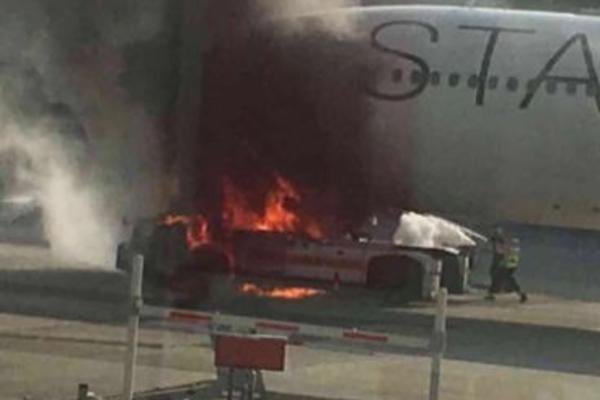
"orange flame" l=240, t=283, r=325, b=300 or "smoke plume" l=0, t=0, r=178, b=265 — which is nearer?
"smoke plume" l=0, t=0, r=178, b=265

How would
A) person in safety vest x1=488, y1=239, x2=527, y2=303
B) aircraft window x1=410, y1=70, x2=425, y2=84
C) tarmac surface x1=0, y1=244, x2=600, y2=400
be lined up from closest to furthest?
1. tarmac surface x1=0, y1=244, x2=600, y2=400
2. aircraft window x1=410, y1=70, x2=425, y2=84
3. person in safety vest x1=488, y1=239, x2=527, y2=303

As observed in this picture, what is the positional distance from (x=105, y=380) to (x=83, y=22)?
530 centimetres

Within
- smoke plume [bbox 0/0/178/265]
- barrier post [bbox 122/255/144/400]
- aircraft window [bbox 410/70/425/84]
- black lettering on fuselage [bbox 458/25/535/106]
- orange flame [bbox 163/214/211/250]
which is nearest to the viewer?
barrier post [bbox 122/255/144/400]

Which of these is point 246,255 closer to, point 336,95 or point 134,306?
point 336,95

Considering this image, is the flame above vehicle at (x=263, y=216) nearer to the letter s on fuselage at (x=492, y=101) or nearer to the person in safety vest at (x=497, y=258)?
the letter s on fuselage at (x=492, y=101)

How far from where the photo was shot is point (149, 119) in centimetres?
1909

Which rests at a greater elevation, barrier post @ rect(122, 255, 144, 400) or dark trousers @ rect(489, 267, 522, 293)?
dark trousers @ rect(489, 267, 522, 293)

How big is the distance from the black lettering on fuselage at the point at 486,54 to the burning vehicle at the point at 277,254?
2.22 metres

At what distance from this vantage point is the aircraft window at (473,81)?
2145cm

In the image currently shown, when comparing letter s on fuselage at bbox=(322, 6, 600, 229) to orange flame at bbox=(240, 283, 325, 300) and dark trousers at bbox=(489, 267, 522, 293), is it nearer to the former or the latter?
orange flame at bbox=(240, 283, 325, 300)

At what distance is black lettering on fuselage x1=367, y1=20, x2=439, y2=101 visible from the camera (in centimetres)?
2142

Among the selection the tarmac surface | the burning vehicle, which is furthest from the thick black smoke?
the tarmac surface

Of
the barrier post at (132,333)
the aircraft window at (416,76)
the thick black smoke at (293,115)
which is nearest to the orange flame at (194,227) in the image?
the thick black smoke at (293,115)

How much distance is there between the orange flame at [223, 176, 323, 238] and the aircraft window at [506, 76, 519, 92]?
2983 mm
